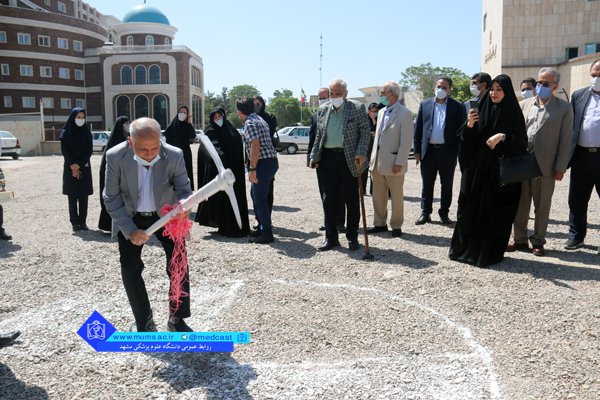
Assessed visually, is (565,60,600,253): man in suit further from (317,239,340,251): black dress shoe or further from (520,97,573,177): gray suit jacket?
(317,239,340,251): black dress shoe

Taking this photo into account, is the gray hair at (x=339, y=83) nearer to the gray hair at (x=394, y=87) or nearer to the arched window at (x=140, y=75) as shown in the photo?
the gray hair at (x=394, y=87)

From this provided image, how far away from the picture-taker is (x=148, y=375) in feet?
10.9

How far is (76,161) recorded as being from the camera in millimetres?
7734

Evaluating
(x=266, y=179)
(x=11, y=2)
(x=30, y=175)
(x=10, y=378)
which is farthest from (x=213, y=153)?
(x=11, y=2)

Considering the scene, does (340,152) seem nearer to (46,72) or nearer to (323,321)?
(323,321)

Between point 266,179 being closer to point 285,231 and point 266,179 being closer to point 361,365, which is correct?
point 285,231

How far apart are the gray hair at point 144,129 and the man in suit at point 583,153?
5103 millimetres

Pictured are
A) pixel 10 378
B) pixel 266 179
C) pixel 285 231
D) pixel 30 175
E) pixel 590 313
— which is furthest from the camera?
pixel 30 175

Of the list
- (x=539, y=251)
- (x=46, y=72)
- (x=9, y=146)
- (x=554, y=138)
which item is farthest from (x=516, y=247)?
(x=46, y=72)

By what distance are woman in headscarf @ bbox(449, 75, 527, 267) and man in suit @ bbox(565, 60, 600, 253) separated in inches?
44.4

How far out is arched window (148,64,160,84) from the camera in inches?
2247

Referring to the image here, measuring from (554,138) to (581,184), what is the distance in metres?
0.73

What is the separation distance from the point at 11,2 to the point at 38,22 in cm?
685

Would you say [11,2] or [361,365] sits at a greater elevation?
[11,2]
